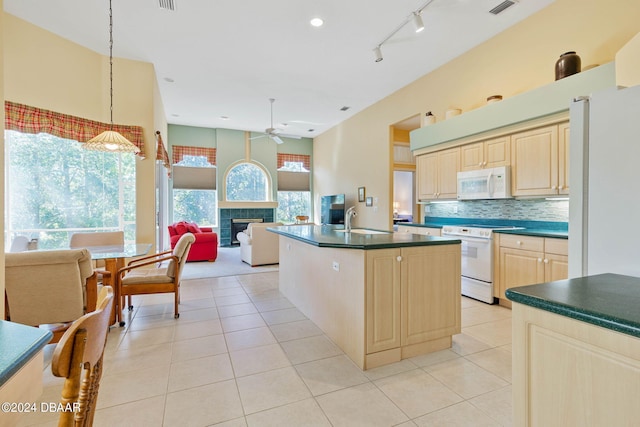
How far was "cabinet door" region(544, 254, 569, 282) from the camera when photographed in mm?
2874

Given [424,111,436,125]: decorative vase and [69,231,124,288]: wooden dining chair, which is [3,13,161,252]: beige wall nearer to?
[69,231,124,288]: wooden dining chair

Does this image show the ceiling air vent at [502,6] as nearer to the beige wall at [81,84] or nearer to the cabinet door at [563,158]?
the cabinet door at [563,158]

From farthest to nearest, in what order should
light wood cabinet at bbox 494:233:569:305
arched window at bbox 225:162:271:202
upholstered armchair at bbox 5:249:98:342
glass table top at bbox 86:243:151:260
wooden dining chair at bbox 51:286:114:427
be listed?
arched window at bbox 225:162:271:202 < light wood cabinet at bbox 494:233:569:305 < glass table top at bbox 86:243:151:260 < upholstered armchair at bbox 5:249:98:342 < wooden dining chair at bbox 51:286:114:427

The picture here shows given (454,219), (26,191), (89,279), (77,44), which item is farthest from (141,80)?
(454,219)

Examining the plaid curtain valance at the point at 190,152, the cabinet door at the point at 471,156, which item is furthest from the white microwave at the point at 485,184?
the plaid curtain valance at the point at 190,152

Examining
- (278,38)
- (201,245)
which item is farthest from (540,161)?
(201,245)

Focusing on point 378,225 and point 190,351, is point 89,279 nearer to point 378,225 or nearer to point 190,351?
point 190,351

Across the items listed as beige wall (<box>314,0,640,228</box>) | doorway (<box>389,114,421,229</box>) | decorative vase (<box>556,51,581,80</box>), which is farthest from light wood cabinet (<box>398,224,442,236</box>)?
decorative vase (<box>556,51,581,80</box>)

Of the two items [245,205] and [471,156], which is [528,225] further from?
[245,205]

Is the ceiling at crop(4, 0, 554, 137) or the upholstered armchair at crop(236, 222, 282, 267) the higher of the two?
the ceiling at crop(4, 0, 554, 137)

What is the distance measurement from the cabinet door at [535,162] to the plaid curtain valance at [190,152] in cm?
758

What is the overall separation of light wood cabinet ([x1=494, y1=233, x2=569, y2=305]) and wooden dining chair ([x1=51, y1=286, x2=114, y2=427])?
347 cm

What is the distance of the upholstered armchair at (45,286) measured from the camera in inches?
84.8

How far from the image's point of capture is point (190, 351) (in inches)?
98.1
